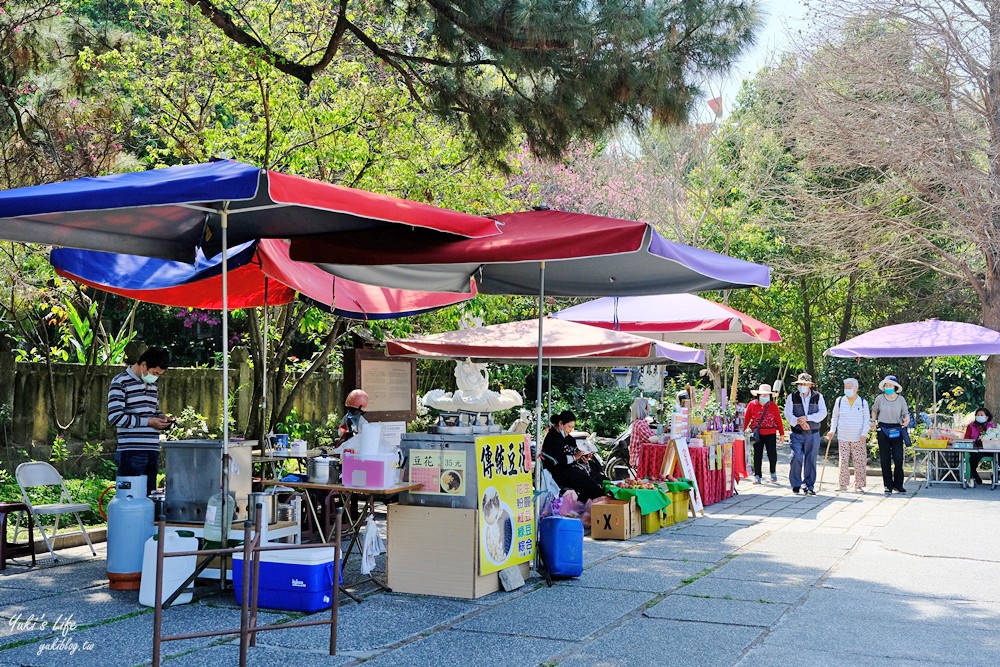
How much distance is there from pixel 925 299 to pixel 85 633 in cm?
2100

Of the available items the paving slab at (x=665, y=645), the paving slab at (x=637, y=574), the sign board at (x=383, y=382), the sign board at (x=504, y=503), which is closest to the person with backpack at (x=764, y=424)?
the sign board at (x=383, y=382)

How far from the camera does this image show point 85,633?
6258 mm

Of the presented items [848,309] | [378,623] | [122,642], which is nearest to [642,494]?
[378,623]

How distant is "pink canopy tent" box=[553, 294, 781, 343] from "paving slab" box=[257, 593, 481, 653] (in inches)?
293

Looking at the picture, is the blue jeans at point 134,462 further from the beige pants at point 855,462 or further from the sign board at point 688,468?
the beige pants at point 855,462

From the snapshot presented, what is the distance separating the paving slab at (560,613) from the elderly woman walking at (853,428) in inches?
344

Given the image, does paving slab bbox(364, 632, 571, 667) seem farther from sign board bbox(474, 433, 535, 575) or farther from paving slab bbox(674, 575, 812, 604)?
paving slab bbox(674, 575, 812, 604)

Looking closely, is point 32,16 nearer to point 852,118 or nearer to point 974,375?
point 852,118

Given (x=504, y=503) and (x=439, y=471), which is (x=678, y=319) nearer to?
(x=504, y=503)

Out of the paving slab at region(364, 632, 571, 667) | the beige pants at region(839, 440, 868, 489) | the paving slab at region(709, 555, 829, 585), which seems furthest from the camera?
the beige pants at region(839, 440, 868, 489)

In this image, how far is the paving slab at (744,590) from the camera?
7.62 m

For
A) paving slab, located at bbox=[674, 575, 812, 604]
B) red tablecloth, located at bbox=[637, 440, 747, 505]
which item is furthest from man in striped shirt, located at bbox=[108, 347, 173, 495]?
red tablecloth, located at bbox=[637, 440, 747, 505]

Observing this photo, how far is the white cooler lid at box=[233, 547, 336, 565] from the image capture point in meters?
6.93

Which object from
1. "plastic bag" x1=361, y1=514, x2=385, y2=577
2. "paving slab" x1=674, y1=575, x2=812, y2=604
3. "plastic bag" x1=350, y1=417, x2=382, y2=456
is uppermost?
"plastic bag" x1=350, y1=417, x2=382, y2=456
